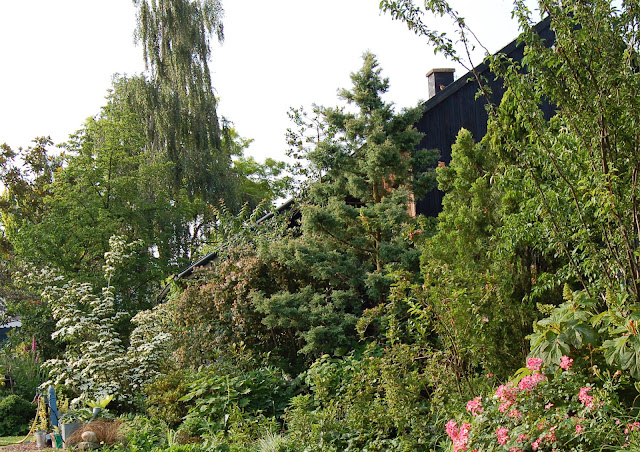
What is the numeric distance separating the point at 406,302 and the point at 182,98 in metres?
17.9

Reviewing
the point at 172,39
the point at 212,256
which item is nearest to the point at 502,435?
the point at 212,256

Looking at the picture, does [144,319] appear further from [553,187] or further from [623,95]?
[623,95]

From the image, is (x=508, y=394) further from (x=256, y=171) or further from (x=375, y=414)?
(x=256, y=171)

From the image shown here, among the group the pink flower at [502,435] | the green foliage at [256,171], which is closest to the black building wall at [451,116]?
the pink flower at [502,435]

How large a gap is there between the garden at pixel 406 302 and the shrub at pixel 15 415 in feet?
0.13

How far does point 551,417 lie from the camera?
3781 millimetres

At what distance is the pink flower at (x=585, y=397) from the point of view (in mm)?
3697

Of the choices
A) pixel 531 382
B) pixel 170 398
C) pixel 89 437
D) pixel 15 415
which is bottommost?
pixel 531 382

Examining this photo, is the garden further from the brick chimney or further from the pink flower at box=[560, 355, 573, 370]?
the brick chimney

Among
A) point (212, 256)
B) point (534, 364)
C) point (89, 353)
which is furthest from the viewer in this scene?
point (212, 256)

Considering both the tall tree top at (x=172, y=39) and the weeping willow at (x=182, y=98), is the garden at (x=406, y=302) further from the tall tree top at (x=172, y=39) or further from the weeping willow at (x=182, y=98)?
the tall tree top at (x=172, y=39)

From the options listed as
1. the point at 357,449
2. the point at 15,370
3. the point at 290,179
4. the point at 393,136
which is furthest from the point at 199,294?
the point at 290,179

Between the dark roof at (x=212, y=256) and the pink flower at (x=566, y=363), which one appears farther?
the dark roof at (x=212, y=256)

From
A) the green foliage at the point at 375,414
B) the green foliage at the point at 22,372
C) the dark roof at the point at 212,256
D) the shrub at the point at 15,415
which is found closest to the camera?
the green foliage at the point at 375,414
